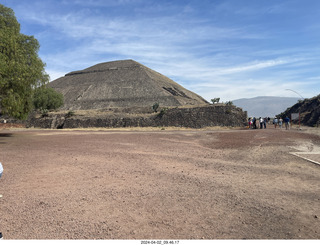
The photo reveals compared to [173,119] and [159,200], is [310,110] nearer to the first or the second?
[173,119]

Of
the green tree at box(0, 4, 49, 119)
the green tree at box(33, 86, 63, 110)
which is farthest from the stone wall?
the green tree at box(0, 4, 49, 119)

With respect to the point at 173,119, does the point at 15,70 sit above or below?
above

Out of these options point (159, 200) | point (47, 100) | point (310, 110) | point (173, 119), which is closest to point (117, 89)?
point (47, 100)

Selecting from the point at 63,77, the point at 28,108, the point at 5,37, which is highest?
the point at 63,77

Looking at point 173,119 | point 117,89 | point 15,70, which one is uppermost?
point 117,89

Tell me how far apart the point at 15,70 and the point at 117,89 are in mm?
66288

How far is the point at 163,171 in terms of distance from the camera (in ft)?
26.9

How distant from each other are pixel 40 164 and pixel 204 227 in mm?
7209

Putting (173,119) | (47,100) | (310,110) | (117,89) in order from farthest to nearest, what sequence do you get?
1. (117,89)
2. (47,100)
3. (310,110)
4. (173,119)

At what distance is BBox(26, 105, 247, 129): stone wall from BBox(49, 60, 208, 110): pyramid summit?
2536 cm

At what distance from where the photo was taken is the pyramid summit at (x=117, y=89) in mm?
72812

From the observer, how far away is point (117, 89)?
3253 inches

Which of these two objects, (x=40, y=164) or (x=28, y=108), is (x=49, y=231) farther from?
(x=28, y=108)

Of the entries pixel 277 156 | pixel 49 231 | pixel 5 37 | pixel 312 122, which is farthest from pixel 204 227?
pixel 312 122
